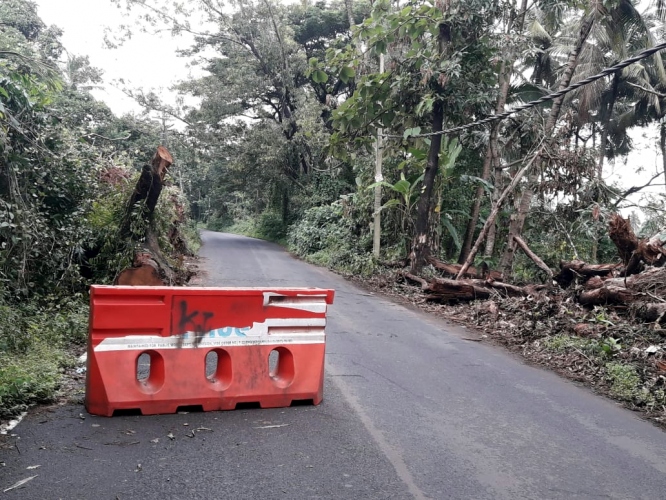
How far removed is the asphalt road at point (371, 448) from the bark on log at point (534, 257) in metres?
5.43

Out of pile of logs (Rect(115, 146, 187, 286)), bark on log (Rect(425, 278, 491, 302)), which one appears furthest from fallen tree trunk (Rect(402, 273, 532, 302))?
pile of logs (Rect(115, 146, 187, 286))

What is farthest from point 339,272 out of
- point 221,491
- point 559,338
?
point 221,491

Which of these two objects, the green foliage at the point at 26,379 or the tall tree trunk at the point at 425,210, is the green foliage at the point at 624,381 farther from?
the tall tree trunk at the point at 425,210

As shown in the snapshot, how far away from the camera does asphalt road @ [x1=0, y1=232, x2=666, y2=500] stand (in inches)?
143

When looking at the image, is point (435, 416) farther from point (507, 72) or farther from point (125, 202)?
point (507, 72)

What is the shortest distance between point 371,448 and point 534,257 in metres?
9.13

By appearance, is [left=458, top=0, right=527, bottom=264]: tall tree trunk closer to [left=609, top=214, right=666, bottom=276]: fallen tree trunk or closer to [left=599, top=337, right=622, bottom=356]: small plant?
[left=609, top=214, right=666, bottom=276]: fallen tree trunk

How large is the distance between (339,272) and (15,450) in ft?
54.2

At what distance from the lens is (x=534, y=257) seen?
12.4 m

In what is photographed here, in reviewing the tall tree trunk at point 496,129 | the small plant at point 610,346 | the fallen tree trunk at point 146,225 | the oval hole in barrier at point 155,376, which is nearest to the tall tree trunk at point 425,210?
the tall tree trunk at point 496,129

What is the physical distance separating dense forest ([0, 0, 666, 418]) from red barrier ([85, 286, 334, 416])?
919 mm

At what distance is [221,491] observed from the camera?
3.52 meters

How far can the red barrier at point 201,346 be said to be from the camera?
4691mm

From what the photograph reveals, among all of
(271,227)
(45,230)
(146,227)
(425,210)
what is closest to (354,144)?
(425,210)
